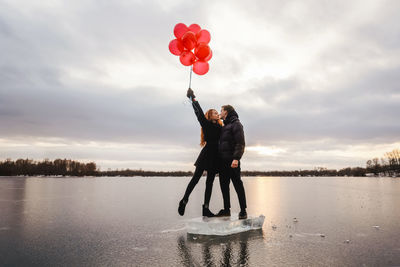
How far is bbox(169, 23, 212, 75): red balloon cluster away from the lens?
553 centimetres

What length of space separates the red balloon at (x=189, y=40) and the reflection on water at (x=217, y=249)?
3474mm

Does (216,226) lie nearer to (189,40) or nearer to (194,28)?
(189,40)

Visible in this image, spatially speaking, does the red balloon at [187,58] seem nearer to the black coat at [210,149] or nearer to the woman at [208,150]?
the woman at [208,150]

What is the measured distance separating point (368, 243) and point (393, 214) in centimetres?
391

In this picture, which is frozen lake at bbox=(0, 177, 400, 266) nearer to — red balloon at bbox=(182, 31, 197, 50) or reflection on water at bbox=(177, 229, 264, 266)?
A: reflection on water at bbox=(177, 229, 264, 266)

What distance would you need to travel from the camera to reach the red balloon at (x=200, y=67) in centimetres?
566

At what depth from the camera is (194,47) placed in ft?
18.4

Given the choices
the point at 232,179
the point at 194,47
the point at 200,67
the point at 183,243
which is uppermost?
the point at 194,47

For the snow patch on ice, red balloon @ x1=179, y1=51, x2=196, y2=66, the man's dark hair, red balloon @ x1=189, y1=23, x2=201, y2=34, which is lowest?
the snow patch on ice

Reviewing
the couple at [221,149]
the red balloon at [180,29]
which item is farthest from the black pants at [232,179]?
the red balloon at [180,29]

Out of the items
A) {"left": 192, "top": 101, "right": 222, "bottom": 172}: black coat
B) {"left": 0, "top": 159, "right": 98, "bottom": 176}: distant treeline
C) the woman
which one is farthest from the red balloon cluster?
{"left": 0, "top": 159, "right": 98, "bottom": 176}: distant treeline

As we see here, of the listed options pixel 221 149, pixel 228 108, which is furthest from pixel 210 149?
pixel 228 108

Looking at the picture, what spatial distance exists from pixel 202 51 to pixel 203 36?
0.35 metres

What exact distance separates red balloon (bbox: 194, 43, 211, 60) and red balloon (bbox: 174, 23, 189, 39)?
42cm
